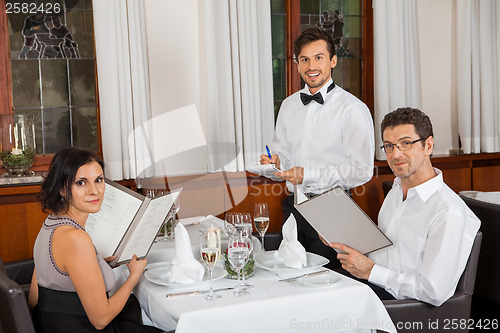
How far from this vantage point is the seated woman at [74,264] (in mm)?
1989

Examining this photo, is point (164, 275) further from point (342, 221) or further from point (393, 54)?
point (393, 54)

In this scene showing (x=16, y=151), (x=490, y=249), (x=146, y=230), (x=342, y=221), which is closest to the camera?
(x=342, y=221)

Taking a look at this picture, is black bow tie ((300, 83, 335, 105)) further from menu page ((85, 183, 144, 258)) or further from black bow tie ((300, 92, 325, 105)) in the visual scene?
menu page ((85, 183, 144, 258))

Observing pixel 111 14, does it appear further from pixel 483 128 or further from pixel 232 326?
pixel 483 128

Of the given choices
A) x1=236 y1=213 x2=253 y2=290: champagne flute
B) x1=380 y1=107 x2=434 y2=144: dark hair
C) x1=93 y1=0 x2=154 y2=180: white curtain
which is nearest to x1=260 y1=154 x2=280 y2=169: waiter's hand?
x1=236 y1=213 x2=253 y2=290: champagne flute

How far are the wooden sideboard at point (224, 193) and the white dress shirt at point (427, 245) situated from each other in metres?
2.06

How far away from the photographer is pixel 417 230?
7.33ft

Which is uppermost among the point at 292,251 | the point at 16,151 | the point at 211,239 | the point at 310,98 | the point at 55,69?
the point at 55,69

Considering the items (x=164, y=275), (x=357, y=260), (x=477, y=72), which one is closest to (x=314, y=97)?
(x=357, y=260)

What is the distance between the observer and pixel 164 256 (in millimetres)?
2670

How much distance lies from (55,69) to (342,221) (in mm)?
2729

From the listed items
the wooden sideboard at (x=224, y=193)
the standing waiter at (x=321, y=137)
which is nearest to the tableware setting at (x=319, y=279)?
the standing waiter at (x=321, y=137)

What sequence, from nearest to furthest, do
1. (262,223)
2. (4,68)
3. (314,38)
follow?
(262,223) < (314,38) < (4,68)

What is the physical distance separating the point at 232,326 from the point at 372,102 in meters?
3.45
